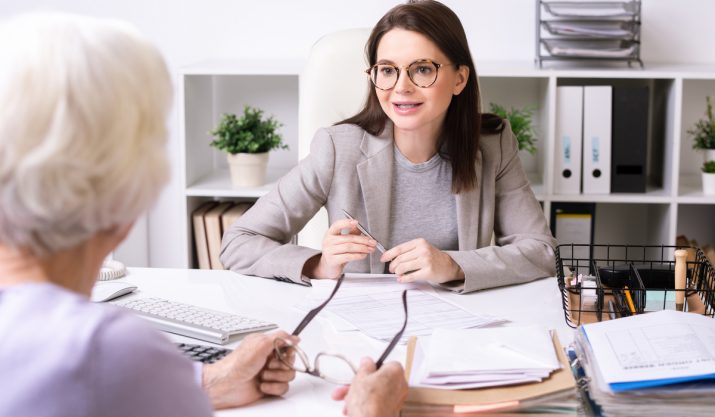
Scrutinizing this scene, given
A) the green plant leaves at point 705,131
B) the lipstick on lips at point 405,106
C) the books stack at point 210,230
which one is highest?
the lipstick on lips at point 405,106

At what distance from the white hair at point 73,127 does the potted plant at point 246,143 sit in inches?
81.9

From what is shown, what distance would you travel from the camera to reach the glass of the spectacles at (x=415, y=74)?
1.89 m

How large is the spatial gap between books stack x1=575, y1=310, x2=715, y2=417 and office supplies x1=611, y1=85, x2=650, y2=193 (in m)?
1.61

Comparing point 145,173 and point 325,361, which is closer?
point 145,173

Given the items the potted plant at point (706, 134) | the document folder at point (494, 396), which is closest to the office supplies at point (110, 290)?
the document folder at point (494, 396)

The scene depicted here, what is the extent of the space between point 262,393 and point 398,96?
0.88 m

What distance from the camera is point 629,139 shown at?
274 cm

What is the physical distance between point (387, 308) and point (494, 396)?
0.47 metres

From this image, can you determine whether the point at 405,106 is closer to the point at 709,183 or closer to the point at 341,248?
the point at 341,248

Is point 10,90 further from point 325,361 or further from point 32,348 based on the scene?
point 325,361

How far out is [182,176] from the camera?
2.86 meters

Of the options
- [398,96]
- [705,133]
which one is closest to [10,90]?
[398,96]

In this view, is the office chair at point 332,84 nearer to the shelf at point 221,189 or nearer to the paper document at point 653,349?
the shelf at point 221,189

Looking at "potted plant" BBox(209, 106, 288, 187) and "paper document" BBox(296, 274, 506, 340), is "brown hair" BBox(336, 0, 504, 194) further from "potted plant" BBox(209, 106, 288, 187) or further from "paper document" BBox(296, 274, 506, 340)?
"potted plant" BBox(209, 106, 288, 187)
